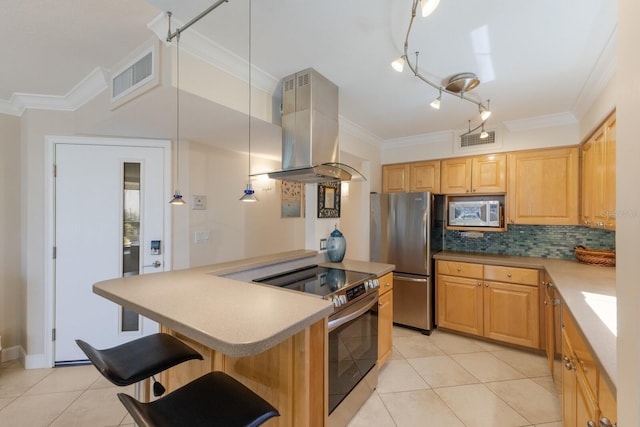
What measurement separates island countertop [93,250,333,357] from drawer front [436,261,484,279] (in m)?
2.36

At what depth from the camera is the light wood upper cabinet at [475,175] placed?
10.5 ft

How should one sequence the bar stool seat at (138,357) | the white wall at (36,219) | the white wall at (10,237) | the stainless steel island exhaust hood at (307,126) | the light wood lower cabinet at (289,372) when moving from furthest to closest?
1. the white wall at (10,237)
2. the white wall at (36,219)
3. the stainless steel island exhaust hood at (307,126)
4. the light wood lower cabinet at (289,372)
5. the bar stool seat at (138,357)

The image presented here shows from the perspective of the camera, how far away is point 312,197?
9.43 ft

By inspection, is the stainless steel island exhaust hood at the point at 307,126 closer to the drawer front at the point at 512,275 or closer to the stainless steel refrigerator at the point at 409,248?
the stainless steel refrigerator at the point at 409,248

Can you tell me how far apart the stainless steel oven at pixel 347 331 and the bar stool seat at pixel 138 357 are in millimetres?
760

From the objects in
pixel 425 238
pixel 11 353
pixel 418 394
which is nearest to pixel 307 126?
pixel 425 238

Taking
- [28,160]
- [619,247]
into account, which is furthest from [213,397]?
[28,160]

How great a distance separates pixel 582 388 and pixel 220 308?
170 cm

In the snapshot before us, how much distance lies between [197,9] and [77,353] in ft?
9.98

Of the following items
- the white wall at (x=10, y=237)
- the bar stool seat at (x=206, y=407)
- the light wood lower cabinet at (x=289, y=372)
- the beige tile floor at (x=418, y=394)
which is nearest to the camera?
the bar stool seat at (x=206, y=407)

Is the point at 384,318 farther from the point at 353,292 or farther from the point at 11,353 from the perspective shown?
the point at 11,353

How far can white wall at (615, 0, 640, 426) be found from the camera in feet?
1.71

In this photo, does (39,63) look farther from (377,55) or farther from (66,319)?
(377,55)

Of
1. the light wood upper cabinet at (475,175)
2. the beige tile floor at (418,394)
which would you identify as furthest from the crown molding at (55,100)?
the light wood upper cabinet at (475,175)
